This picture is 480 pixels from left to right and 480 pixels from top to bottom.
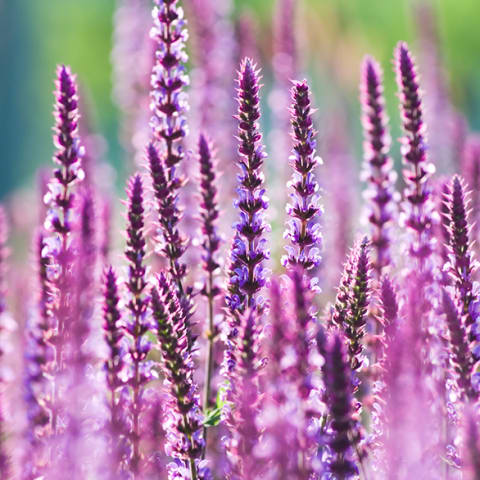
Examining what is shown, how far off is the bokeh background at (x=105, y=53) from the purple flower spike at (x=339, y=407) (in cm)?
737

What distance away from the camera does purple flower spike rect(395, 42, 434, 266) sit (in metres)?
2.54

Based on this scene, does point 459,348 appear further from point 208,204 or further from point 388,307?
point 208,204

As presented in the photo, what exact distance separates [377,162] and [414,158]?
36cm

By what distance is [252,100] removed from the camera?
7.03 ft

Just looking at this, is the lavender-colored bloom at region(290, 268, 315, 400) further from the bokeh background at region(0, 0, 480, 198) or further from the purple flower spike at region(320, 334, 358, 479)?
the bokeh background at region(0, 0, 480, 198)

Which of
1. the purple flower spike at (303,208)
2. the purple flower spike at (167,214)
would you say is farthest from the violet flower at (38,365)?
the purple flower spike at (303,208)

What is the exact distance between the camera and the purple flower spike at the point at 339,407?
59.0 inches

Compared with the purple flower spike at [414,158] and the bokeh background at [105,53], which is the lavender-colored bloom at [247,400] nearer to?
the purple flower spike at [414,158]

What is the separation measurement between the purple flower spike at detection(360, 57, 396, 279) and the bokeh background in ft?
19.6

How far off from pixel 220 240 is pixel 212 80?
379 centimetres

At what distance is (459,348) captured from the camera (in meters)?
1.88

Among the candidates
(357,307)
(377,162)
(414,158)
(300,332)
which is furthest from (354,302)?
(377,162)

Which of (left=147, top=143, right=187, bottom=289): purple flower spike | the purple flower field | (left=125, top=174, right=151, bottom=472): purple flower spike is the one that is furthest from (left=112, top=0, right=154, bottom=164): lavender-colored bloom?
(left=125, top=174, right=151, bottom=472): purple flower spike

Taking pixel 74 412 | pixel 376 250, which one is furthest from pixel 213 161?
pixel 74 412
